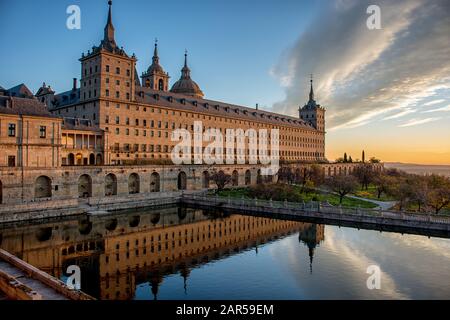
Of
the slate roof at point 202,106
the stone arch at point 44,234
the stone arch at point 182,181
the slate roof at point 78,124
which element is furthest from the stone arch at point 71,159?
the stone arch at point 44,234

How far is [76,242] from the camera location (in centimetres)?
2795

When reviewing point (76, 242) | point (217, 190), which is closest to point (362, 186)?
point (217, 190)

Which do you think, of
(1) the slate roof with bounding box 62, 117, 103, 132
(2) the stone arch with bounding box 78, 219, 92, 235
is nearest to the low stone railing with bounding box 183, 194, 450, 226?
(2) the stone arch with bounding box 78, 219, 92, 235

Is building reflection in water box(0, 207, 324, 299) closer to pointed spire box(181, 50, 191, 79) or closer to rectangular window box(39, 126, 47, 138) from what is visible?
rectangular window box(39, 126, 47, 138)

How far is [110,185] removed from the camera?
156 ft

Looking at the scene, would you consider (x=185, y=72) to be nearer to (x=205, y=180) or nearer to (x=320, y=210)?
(x=205, y=180)

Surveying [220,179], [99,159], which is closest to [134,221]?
[99,159]

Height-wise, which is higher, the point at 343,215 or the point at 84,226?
the point at 343,215

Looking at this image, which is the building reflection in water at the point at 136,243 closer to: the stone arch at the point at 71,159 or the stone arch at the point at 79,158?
the stone arch at the point at 71,159

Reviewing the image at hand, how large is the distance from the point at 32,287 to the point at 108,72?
44.8 metres

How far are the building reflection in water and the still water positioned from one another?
A: 71 millimetres

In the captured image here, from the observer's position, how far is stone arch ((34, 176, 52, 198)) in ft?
129

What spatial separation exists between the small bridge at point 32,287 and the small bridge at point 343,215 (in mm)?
26967
